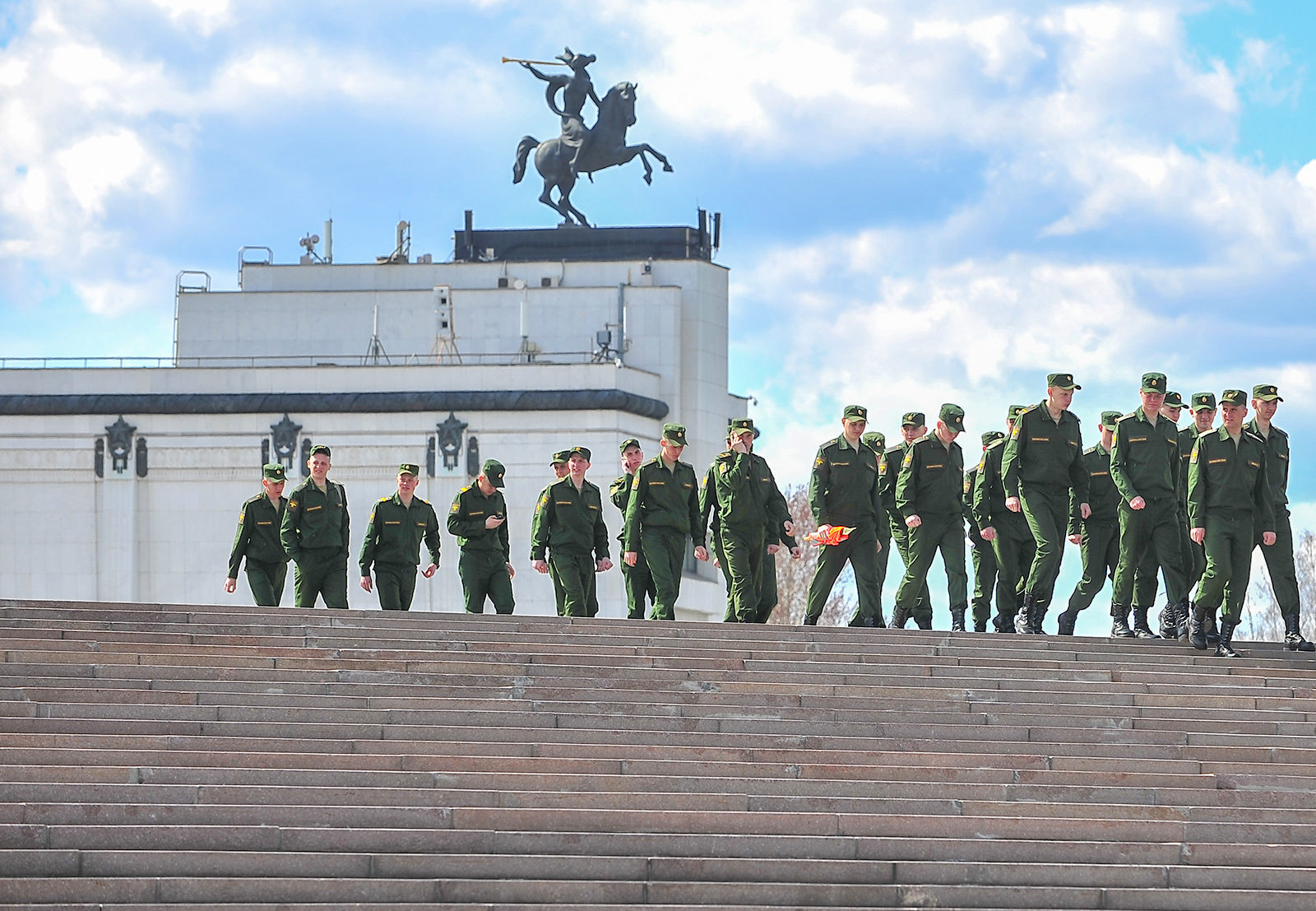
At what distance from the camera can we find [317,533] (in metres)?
17.4

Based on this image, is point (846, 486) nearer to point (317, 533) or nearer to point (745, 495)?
point (745, 495)

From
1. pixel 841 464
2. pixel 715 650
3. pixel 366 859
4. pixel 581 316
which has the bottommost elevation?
pixel 366 859

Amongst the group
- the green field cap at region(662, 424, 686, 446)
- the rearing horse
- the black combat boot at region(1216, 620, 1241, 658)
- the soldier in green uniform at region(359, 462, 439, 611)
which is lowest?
the black combat boot at region(1216, 620, 1241, 658)

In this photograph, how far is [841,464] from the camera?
651 inches

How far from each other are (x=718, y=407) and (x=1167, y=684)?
2731 cm

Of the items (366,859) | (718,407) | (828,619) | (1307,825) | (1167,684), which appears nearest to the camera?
(366,859)

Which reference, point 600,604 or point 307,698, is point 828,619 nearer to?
point 600,604

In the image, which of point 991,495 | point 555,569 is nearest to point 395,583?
point 555,569

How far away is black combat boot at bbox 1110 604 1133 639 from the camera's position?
52.7ft

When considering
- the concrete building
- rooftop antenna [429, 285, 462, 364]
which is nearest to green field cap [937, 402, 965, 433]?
the concrete building

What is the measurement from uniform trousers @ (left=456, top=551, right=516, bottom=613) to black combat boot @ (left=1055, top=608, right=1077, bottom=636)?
4361 millimetres

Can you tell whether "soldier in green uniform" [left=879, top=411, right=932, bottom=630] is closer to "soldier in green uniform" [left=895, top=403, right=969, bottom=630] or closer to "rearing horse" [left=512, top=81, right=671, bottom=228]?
"soldier in green uniform" [left=895, top=403, right=969, bottom=630]

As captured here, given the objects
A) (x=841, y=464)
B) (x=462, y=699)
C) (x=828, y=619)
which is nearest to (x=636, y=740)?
(x=462, y=699)

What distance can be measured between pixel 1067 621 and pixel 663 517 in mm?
3067
